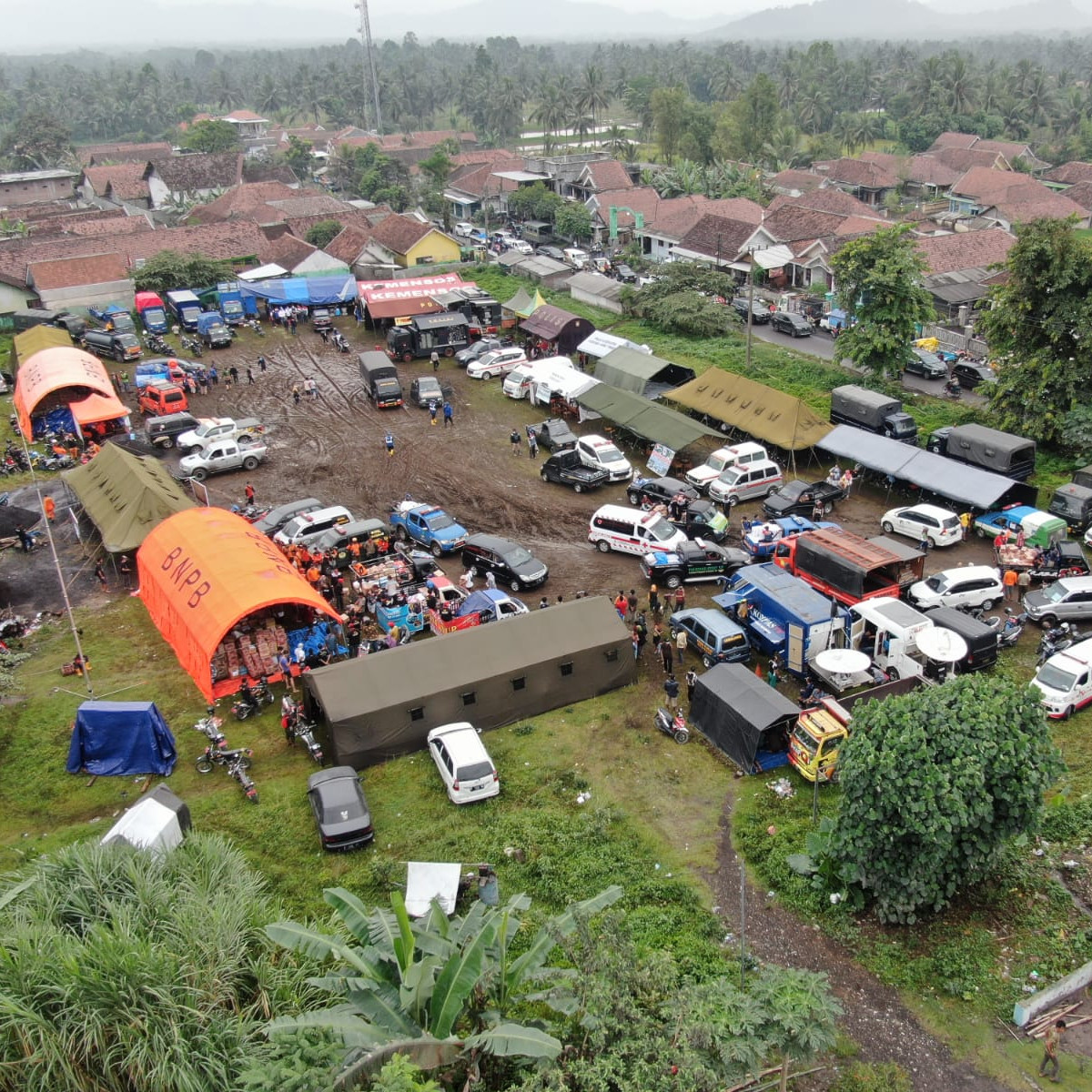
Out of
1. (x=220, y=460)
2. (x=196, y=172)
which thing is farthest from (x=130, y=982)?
(x=196, y=172)

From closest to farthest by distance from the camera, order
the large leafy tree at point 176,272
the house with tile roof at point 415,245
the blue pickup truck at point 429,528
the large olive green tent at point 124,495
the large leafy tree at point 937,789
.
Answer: the large leafy tree at point 937,789, the large olive green tent at point 124,495, the blue pickup truck at point 429,528, the large leafy tree at point 176,272, the house with tile roof at point 415,245

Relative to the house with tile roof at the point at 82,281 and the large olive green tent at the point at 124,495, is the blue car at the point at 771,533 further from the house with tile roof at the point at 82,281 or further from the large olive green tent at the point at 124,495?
the house with tile roof at the point at 82,281

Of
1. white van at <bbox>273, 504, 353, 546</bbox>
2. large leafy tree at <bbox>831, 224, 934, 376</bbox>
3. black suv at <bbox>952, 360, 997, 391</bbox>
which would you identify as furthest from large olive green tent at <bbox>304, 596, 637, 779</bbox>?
black suv at <bbox>952, 360, 997, 391</bbox>

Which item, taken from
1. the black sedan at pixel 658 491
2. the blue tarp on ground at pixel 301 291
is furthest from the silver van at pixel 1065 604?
the blue tarp on ground at pixel 301 291

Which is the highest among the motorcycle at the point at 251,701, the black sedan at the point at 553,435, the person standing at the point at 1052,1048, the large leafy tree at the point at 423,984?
the large leafy tree at the point at 423,984

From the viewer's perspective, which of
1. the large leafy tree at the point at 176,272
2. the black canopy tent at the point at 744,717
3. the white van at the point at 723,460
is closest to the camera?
the black canopy tent at the point at 744,717

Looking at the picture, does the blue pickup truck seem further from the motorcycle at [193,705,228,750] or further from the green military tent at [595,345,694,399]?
the green military tent at [595,345,694,399]

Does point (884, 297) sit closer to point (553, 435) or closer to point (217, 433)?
point (553, 435)

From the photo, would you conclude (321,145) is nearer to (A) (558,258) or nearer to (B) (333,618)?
(A) (558,258)
